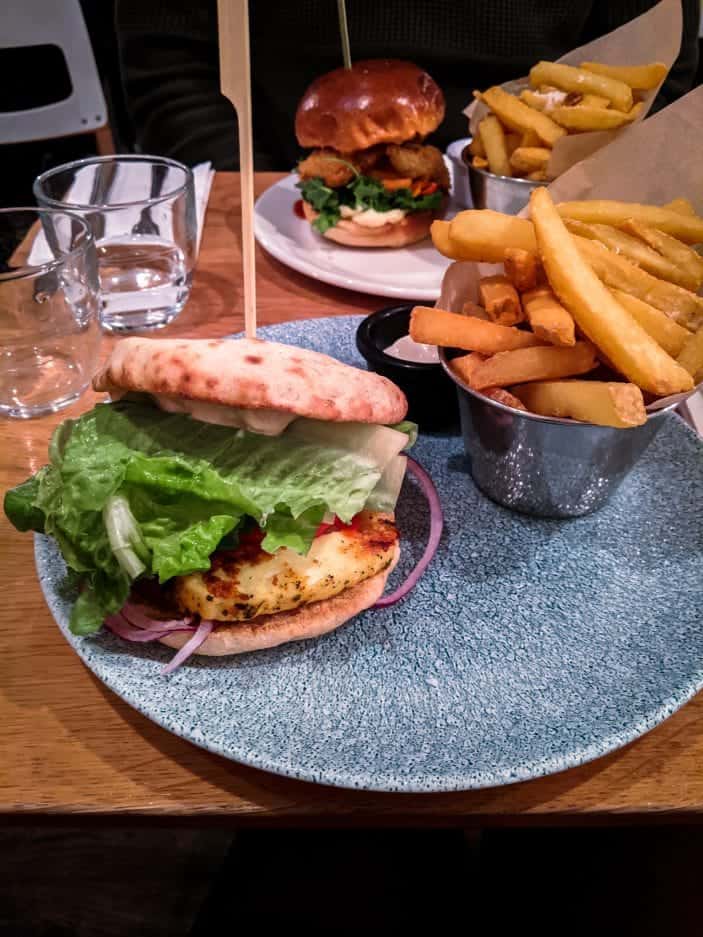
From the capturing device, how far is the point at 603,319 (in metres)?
1.33

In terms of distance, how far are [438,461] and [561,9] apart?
307 centimetres

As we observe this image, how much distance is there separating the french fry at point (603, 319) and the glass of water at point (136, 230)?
134 centimetres

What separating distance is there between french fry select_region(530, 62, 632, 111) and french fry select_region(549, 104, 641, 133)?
0.13 ft

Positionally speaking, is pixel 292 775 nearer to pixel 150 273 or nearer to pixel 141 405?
pixel 141 405

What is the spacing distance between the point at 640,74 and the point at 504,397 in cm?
143

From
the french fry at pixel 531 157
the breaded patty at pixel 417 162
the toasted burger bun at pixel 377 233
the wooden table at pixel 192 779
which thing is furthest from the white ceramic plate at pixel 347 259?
the wooden table at pixel 192 779

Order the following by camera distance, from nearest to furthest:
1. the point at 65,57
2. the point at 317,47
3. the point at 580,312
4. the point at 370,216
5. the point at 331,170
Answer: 1. the point at 580,312
2. the point at 370,216
3. the point at 331,170
4. the point at 317,47
5. the point at 65,57

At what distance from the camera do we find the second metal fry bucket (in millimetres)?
1514

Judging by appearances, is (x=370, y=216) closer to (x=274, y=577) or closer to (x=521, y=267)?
(x=521, y=267)

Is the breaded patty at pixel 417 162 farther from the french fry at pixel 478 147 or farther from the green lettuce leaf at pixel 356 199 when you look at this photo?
the french fry at pixel 478 147

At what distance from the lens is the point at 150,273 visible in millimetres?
2525

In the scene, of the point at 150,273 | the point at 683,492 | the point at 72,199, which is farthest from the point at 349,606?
the point at 72,199

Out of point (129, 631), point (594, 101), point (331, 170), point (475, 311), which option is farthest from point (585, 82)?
point (129, 631)

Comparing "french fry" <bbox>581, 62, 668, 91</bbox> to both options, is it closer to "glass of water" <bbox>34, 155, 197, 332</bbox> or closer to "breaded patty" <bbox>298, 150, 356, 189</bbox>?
"breaded patty" <bbox>298, 150, 356, 189</bbox>
